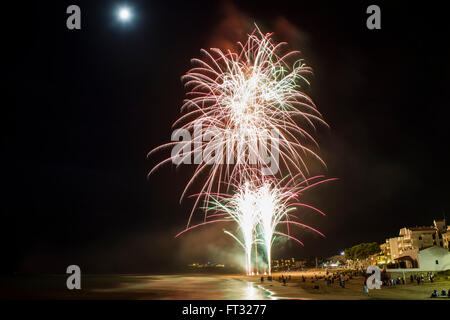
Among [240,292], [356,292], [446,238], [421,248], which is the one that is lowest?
[446,238]

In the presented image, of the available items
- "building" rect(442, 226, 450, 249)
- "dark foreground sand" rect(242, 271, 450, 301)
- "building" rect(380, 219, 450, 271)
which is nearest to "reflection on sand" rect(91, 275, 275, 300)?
"dark foreground sand" rect(242, 271, 450, 301)

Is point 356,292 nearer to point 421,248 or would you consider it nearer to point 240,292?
point 240,292

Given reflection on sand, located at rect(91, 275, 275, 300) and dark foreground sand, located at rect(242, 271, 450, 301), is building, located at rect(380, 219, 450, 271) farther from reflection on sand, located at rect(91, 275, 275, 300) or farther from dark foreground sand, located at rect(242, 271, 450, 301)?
reflection on sand, located at rect(91, 275, 275, 300)

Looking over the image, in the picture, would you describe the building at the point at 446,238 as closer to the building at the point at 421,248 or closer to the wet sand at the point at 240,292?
the building at the point at 421,248

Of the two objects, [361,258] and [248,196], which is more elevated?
[248,196]

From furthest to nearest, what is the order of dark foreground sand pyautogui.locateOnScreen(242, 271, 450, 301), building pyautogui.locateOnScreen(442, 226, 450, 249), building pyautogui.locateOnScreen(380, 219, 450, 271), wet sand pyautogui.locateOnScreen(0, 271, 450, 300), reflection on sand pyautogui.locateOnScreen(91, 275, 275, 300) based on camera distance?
building pyautogui.locateOnScreen(442, 226, 450, 249) → building pyautogui.locateOnScreen(380, 219, 450, 271) → reflection on sand pyautogui.locateOnScreen(91, 275, 275, 300) → wet sand pyautogui.locateOnScreen(0, 271, 450, 300) → dark foreground sand pyautogui.locateOnScreen(242, 271, 450, 301)

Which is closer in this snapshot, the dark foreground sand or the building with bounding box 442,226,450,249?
the dark foreground sand

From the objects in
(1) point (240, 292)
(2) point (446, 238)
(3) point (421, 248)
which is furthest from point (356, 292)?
(2) point (446, 238)

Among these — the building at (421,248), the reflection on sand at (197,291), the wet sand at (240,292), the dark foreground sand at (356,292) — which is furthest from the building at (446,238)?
the reflection on sand at (197,291)
